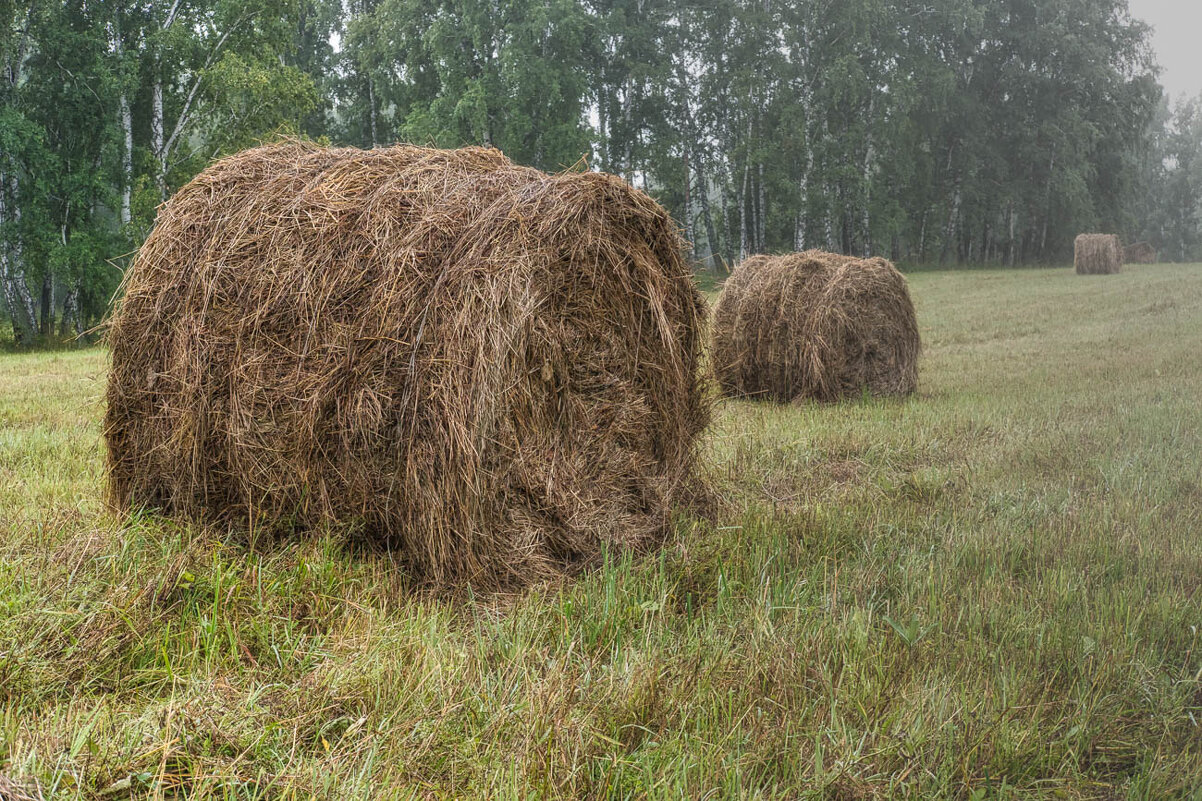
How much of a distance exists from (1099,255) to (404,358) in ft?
109

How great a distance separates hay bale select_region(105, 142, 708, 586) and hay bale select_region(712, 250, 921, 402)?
187 inches

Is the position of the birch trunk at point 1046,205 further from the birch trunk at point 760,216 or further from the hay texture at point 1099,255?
the birch trunk at point 760,216

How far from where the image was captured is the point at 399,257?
3.97m

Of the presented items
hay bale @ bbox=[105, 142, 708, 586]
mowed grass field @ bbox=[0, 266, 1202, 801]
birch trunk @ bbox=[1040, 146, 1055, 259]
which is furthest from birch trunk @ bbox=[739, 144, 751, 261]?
hay bale @ bbox=[105, 142, 708, 586]

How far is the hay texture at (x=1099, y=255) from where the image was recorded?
1222 inches

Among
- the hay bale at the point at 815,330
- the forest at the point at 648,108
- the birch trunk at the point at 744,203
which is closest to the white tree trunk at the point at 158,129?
the forest at the point at 648,108

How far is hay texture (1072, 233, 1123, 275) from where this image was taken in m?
31.0

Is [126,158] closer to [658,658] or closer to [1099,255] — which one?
[658,658]

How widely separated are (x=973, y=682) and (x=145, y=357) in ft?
13.0

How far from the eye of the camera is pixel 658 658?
3.08 meters

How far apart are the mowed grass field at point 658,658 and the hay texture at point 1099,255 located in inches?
1167

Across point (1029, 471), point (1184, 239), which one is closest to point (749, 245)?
point (1029, 471)

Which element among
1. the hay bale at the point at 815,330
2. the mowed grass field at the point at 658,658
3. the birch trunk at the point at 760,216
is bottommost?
the mowed grass field at the point at 658,658

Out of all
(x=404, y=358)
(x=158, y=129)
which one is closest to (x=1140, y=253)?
(x=158, y=129)
